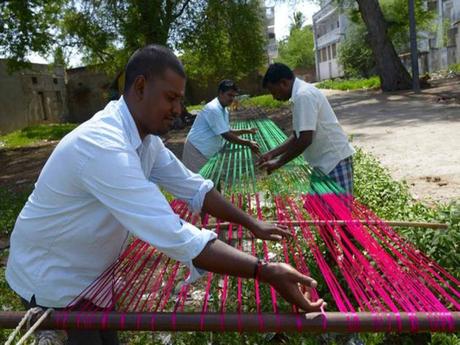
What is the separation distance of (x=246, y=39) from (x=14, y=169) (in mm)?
6159

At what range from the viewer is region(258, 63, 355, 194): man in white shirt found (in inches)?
93.4

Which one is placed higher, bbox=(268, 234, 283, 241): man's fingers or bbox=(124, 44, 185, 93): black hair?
bbox=(124, 44, 185, 93): black hair

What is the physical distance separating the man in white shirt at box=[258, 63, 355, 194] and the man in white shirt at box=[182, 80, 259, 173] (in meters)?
1.00

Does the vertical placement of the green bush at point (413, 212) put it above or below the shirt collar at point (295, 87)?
below

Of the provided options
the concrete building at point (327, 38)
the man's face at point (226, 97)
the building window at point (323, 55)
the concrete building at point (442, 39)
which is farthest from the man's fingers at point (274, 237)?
the building window at point (323, 55)

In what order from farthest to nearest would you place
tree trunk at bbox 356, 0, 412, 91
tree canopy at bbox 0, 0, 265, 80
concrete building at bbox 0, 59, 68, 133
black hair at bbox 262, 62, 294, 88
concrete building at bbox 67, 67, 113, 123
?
1. concrete building at bbox 67, 67, 113, 123
2. concrete building at bbox 0, 59, 68, 133
3. tree trunk at bbox 356, 0, 412, 91
4. tree canopy at bbox 0, 0, 265, 80
5. black hair at bbox 262, 62, 294, 88

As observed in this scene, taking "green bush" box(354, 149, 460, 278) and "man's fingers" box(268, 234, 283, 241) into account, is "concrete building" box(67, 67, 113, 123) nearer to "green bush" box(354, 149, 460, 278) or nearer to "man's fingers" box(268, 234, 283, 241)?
"green bush" box(354, 149, 460, 278)

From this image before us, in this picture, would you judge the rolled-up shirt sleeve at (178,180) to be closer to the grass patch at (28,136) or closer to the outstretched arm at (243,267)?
the outstretched arm at (243,267)

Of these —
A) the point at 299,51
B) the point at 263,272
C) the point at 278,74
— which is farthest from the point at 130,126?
the point at 299,51

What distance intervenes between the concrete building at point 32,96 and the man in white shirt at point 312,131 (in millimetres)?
11914

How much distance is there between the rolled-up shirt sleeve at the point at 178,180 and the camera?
4.87 ft

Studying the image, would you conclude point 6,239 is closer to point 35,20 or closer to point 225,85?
point 225,85

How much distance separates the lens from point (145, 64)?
3.90 feet

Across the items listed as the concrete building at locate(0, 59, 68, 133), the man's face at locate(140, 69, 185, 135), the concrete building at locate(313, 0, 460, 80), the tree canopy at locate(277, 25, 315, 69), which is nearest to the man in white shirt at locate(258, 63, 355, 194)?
the man's face at locate(140, 69, 185, 135)
